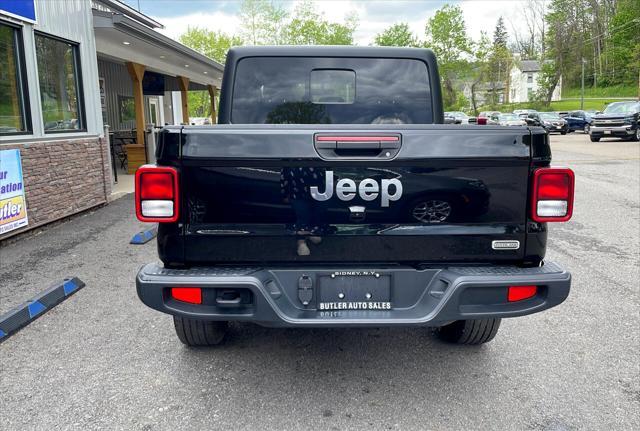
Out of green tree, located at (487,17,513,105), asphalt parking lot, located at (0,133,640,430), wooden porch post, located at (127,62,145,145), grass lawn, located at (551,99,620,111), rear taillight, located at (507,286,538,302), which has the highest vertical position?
green tree, located at (487,17,513,105)

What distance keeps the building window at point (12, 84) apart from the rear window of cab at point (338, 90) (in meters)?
4.77

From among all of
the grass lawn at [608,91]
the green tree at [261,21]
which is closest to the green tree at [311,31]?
the green tree at [261,21]

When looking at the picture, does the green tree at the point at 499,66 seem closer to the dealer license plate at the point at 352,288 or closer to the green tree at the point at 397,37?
the green tree at the point at 397,37

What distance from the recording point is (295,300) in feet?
9.02

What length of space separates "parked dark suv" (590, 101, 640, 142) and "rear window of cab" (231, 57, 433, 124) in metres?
23.6

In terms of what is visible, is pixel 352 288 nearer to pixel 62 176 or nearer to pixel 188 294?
pixel 188 294

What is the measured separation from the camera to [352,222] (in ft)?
9.01

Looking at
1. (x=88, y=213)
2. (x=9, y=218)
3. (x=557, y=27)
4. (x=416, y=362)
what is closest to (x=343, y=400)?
(x=416, y=362)

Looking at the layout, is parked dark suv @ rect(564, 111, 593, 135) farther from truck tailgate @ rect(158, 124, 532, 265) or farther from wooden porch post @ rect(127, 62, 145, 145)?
truck tailgate @ rect(158, 124, 532, 265)

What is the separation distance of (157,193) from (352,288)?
3.66 feet

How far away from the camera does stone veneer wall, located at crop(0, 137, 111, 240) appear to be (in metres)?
7.38

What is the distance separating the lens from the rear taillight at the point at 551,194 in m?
2.72

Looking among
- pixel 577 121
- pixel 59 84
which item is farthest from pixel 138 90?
pixel 577 121

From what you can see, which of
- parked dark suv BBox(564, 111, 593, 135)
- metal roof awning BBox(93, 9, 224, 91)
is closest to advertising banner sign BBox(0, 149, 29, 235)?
metal roof awning BBox(93, 9, 224, 91)
